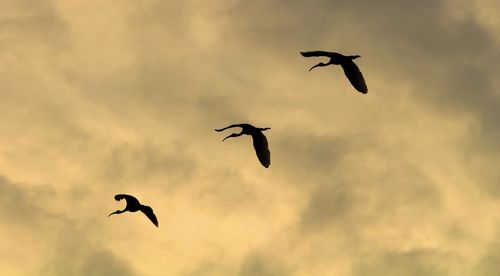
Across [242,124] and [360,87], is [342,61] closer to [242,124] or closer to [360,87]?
[360,87]

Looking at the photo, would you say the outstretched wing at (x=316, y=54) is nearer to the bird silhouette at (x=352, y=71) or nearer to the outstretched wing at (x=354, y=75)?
the bird silhouette at (x=352, y=71)

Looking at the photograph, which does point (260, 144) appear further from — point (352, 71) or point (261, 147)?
point (352, 71)

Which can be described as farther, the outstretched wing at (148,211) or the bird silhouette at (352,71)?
the outstretched wing at (148,211)

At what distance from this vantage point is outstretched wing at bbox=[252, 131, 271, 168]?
58656 mm

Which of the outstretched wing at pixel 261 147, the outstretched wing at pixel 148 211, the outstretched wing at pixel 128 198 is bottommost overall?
the outstretched wing at pixel 128 198

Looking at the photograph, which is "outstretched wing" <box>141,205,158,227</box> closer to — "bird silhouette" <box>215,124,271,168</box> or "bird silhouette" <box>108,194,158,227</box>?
"bird silhouette" <box>108,194,158,227</box>

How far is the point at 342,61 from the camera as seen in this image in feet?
186

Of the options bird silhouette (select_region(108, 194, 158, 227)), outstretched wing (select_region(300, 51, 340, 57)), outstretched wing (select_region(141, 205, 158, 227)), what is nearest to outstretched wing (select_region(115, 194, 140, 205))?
bird silhouette (select_region(108, 194, 158, 227))

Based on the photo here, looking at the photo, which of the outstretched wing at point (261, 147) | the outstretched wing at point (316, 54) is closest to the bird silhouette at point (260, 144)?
the outstretched wing at point (261, 147)

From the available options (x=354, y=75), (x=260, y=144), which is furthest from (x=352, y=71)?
(x=260, y=144)

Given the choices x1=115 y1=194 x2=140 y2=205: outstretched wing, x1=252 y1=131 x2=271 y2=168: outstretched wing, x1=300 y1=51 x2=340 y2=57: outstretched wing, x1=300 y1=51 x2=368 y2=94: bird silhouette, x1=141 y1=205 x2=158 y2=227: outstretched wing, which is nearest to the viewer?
x1=300 y1=51 x2=340 y2=57: outstretched wing

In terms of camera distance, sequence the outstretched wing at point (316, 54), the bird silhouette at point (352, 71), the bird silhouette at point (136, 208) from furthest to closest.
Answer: the bird silhouette at point (136, 208) → the bird silhouette at point (352, 71) → the outstretched wing at point (316, 54)

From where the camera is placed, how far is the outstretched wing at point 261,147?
5866cm

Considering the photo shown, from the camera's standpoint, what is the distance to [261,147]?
58750 mm
